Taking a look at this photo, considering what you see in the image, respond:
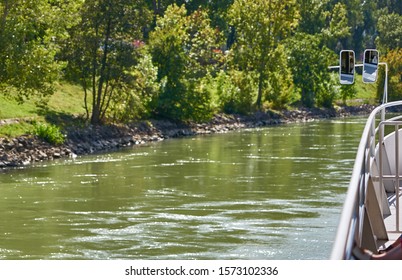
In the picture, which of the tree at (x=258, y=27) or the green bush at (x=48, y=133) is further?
the tree at (x=258, y=27)

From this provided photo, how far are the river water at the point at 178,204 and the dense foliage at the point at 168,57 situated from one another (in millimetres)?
5684

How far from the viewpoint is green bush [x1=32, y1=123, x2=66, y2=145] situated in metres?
45.8

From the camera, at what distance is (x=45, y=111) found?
51.7 m

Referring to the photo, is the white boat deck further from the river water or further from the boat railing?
the river water

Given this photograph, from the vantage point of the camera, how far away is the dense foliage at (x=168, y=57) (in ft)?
146

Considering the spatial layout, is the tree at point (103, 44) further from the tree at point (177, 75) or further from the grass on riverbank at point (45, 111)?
the tree at point (177, 75)

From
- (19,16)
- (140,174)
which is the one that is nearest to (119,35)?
(19,16)

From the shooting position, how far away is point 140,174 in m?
37.6

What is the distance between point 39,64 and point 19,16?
2059mm

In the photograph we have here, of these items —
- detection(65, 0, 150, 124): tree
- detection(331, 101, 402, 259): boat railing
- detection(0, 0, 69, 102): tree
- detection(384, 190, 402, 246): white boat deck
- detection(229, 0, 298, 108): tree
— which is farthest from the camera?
detection(229, 0, 298, 108): tree

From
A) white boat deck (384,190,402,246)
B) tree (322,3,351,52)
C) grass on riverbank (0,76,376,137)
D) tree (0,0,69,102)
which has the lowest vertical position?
grass on riverbank (0,76,376,137)

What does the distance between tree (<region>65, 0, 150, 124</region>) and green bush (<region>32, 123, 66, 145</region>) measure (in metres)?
8.15

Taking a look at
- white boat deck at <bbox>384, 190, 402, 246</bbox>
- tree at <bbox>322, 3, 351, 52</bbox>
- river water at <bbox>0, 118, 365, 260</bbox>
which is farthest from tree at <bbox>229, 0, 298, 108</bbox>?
white boat deck at <bbox>384, 190, 402, 246</bbox>

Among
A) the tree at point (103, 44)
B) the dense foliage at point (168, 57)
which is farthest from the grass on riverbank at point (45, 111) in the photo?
the tree at point (103, 44)
